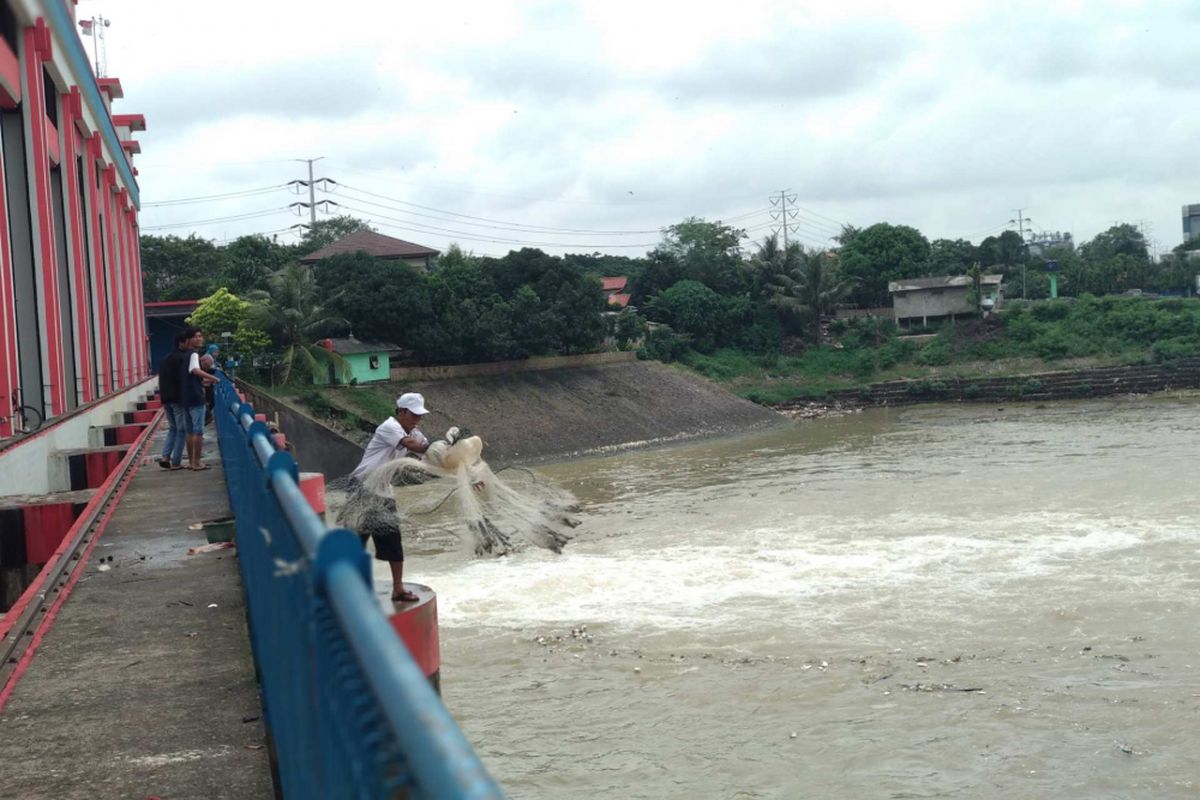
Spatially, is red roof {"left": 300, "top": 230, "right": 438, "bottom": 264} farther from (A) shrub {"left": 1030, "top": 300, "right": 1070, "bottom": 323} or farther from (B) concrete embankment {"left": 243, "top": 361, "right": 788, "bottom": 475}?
(A) shrub {"left": 1030, "top": 300, "right": 1070, "bottom": 323}

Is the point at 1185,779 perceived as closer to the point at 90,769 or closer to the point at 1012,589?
the point at 1012,589

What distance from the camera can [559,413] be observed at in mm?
44469

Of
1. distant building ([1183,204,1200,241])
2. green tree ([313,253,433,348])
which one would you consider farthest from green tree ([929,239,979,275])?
distant building ([1183,204,1200,241])

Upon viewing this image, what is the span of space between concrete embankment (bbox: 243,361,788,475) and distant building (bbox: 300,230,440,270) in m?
11.6

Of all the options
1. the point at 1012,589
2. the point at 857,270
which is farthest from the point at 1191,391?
the point at 1012,589

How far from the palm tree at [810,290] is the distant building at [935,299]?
2938mm

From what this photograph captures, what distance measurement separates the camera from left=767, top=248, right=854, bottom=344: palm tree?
61125 millimetres

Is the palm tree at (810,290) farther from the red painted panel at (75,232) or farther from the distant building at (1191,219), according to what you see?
the distant building at (1191,219)

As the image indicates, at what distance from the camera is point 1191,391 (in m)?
52.8

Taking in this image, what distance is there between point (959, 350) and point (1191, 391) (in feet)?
34.0

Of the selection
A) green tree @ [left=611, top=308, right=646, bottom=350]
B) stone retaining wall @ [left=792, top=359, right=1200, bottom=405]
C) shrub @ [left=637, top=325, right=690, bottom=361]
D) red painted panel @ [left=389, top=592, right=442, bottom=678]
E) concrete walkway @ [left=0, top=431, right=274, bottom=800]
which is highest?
green tree @ [left=611, top=308, right=646, bottom=350]

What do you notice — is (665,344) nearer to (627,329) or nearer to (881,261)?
(627,329)

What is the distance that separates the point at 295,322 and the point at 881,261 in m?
38.6

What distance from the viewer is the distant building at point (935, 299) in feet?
204
